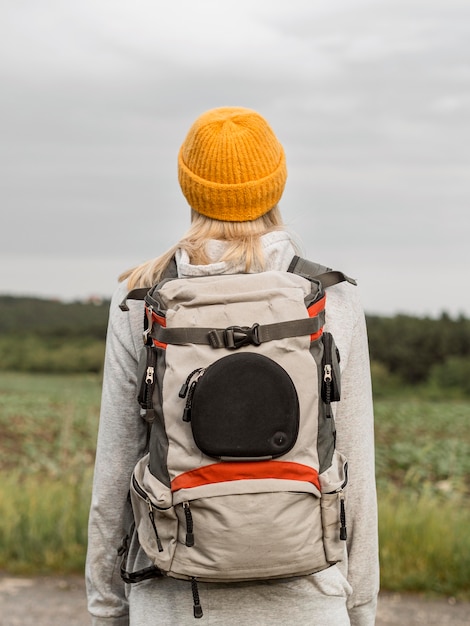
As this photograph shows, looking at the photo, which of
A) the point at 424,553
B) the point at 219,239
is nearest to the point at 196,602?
the point at 219,239

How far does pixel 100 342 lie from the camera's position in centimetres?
4888

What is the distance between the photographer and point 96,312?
54.7 m

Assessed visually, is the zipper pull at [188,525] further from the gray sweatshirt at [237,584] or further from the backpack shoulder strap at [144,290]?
the backpack shoulder strap at [144,290]

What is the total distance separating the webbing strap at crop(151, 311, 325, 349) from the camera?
1811mm

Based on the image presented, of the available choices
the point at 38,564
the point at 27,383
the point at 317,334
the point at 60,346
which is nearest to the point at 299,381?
the point at 317,334

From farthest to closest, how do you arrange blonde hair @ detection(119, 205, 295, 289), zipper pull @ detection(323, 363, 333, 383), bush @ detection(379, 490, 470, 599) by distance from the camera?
bush @ detection(379, 490, 470, 599) < blonde hair @ detection(119, 205, 295, 289) < zipper pull @ detection(323, 363, 333, 383)

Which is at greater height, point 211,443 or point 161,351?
point 161,351

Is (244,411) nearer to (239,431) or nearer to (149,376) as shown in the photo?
(239,431)

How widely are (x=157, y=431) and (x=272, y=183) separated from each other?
2.23 ft

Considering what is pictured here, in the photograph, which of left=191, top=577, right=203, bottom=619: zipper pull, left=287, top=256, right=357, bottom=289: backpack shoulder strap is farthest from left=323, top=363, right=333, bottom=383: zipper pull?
left=191, top=577, right=203, bottom=619: zipper pull

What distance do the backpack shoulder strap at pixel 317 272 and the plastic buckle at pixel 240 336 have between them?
257mm

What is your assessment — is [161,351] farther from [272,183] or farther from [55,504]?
[55,504]

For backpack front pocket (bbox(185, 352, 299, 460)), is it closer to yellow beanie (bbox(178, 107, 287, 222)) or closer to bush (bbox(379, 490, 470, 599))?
yellow beanie (bbox(178, 107, 287, 222))

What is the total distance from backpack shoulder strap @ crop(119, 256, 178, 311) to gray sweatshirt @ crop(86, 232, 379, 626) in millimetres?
39
